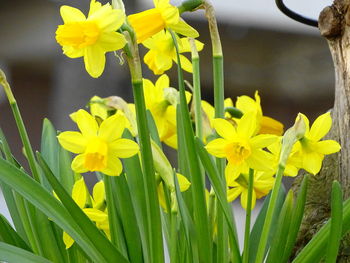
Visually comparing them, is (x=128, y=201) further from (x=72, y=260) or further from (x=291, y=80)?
(x=291, y=80)

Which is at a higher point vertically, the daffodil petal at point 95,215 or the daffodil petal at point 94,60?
the daffodil petal at point 94,60

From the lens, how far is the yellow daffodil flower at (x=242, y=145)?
31.5 inches

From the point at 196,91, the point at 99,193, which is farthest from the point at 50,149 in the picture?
the point at 196,91

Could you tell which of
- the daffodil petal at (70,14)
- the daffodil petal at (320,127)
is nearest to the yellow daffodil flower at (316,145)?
the daffodil petal at (320,127)

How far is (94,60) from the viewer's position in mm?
744

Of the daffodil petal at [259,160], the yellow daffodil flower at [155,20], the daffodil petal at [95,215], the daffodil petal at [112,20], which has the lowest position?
the daffodil petal at [95,215]

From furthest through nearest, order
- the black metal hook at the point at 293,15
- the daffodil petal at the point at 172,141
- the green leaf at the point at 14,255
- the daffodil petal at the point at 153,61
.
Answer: the black metal hook at the point at 293,15 → the daffodil petal at the point at 172,141 → the daffodil petal at the point at 153,61 → the green leaf at the point at 14,255

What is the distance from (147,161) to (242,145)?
0.45 ft

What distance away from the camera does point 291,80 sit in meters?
4.44

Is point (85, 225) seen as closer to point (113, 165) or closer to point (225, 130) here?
point (113, 165)

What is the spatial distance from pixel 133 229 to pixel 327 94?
11.9 ft

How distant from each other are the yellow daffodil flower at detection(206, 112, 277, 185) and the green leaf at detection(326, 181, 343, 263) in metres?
0.13

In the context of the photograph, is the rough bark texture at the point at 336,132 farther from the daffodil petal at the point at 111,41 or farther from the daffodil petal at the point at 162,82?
the daffodil petal at the point at 111,41

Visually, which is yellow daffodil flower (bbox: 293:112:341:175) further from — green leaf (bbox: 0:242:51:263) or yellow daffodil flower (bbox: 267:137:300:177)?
green leaf (bbox: 0:242:51:263)
